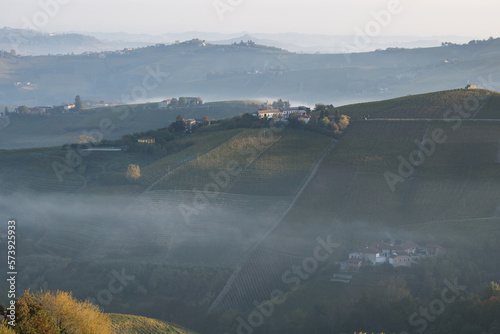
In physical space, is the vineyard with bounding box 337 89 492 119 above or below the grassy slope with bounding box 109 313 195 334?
above

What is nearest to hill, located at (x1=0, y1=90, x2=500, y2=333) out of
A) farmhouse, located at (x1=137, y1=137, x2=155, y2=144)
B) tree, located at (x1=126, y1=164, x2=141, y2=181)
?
tree, located at (x1=126, y1=164, x2=141, y2=181)

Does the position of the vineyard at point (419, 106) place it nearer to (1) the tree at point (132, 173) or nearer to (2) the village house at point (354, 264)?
(1) the tree at point (132, 173)

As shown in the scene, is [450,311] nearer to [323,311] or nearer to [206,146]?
[323,311]

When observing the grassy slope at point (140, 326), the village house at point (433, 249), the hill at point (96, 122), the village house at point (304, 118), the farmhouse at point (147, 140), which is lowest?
the grassy slope at point (140, 326)

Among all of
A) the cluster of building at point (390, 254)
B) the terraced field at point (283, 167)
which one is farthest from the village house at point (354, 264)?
the terraced field at point (283, 167)

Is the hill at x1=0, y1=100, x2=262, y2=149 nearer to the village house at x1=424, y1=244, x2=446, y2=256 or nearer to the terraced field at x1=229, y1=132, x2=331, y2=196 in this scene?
the terraced field at x1=229, y1=132, x2=331, y2=196

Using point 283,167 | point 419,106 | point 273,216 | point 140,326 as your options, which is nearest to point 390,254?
point 273,216
